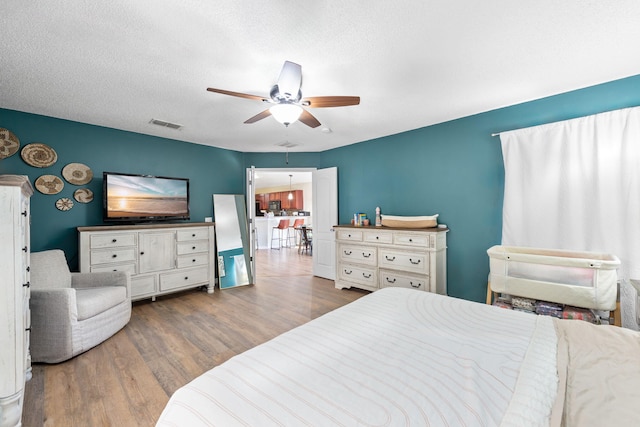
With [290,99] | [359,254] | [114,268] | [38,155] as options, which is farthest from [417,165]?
[38,155]

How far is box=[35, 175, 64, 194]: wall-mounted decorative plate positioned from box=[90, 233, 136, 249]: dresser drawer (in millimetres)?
746

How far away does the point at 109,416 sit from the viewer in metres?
1.59

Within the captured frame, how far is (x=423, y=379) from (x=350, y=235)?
3154 mm

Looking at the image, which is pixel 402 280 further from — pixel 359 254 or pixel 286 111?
pixel 286 111

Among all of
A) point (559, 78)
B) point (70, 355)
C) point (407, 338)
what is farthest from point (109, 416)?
point (559, 78)

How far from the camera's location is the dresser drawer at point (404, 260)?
325 cm

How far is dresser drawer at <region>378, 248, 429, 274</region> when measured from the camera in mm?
3250

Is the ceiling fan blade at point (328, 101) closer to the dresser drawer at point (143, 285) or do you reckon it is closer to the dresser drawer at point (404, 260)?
the dresser drawer at point (404, 260)

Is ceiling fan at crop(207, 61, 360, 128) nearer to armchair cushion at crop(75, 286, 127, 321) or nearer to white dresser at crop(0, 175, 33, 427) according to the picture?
white dresser at crop(0, 175, 33, 427)

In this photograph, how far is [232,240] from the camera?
4500 mm

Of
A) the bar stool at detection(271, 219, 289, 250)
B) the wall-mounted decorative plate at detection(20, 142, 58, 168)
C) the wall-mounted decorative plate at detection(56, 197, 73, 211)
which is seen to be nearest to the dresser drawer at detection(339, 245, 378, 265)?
the wall-mounted decorative plate at detection(56, 197, 73, 211)

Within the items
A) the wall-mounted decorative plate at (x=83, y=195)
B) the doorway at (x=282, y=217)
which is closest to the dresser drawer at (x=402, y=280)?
the doorway at (x=282, y=217)

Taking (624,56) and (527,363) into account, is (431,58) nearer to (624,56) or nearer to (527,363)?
(624,56)

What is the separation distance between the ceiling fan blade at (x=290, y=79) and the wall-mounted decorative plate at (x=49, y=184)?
3155 millimetres
